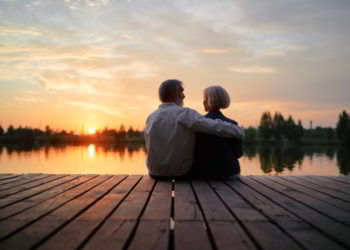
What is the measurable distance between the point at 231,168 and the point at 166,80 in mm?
1421

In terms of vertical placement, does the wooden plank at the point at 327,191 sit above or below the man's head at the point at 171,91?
below

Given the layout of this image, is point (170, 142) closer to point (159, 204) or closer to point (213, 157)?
point (213, 157)

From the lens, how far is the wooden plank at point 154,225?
4.75 feet

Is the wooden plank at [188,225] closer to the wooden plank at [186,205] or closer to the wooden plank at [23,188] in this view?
the wooden plank at [186,205]

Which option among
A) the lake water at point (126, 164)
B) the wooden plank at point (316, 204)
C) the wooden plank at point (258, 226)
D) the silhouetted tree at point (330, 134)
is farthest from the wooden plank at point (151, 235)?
the silhouetted tree at point (330, 134)

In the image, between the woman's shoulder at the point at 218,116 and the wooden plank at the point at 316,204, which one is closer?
the wooden plank at the point at 316,204

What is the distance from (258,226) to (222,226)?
0.73 ft

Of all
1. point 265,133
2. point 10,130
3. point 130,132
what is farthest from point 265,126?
point 10,130

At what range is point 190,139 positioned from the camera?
349cm

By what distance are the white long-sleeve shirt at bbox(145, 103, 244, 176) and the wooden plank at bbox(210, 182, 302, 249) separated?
100 cm

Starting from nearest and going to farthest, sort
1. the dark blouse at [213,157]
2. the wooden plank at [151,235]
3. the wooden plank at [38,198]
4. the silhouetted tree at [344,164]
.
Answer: the wooden plank at [151,235], the wooden plank at [38,198], the dark blouse at [213,157], the silhouetted tree at [344,164]

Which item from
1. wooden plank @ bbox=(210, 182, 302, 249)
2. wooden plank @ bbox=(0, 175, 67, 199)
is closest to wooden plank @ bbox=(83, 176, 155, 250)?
wooden plank @ bbox=(210, 182, 302, 249)

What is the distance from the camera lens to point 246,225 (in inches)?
68.5

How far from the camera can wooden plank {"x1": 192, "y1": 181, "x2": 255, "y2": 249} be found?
1.45 m
